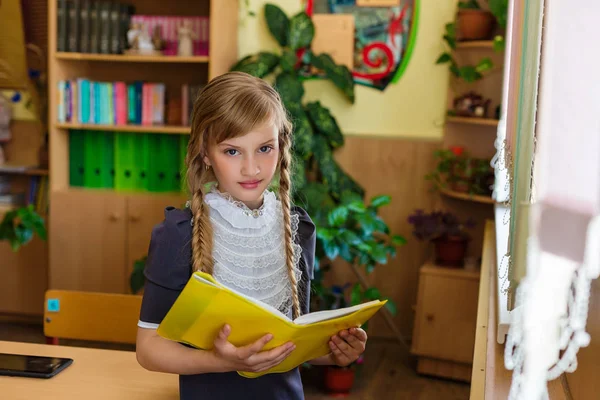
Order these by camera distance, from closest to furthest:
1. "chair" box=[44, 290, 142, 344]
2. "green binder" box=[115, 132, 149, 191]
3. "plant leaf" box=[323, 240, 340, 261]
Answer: "chair" box=[44, 290, 142, 344] → "plant leaf" box=[323, 240, 340, 261] → "green binder" box=[115, 132, 149, 191]

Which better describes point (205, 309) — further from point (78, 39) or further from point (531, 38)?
point (78, 39)

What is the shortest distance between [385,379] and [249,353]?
8.01 ft

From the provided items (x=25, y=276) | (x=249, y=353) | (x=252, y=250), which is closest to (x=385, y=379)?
(x=25, y=276)

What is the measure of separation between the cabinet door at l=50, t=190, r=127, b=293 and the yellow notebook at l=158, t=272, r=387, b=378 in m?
2.66

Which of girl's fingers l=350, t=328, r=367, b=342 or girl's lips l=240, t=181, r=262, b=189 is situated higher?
girl's lips l=240, t=181, r=262, b=189

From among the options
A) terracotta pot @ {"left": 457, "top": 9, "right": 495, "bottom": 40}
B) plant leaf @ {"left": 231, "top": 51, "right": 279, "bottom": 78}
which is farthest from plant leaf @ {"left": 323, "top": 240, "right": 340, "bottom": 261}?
terracotta pot @ {"left": 457, "top": 9, "right": 495, "bottom": 40}

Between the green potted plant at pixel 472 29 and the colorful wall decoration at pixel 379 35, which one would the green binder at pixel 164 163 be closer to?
the colorful wall decoration at pixel 379 35

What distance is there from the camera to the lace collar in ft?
4.26

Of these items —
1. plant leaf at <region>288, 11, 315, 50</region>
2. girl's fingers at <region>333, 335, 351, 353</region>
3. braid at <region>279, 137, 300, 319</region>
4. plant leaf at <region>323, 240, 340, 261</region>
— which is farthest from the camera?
plant leaf at <region>288, 11, 315, 50</region>

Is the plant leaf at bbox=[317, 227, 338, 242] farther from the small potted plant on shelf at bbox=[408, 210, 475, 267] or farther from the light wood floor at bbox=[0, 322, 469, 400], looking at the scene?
the light wood floor at bbox=[0, 322, 469, 400]

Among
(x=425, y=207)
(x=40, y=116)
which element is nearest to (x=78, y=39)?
(x=40, y=116)

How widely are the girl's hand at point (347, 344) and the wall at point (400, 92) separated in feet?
8.52

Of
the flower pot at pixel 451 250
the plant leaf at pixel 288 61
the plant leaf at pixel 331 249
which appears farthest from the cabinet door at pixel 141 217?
the flower pot at pixel 451 250

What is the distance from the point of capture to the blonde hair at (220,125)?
1239 millimetres
